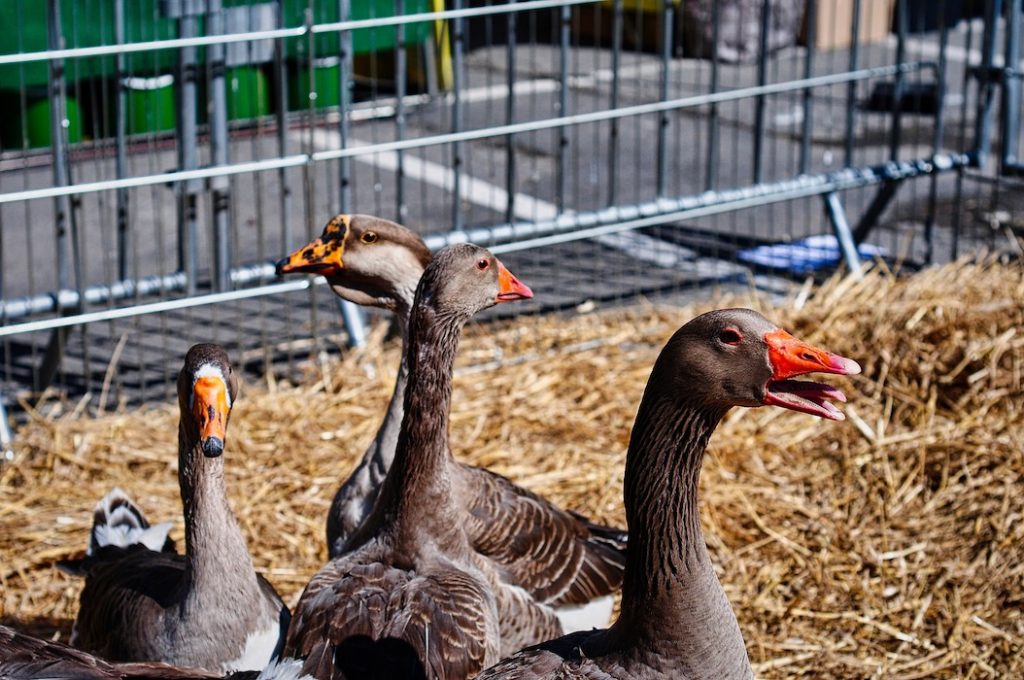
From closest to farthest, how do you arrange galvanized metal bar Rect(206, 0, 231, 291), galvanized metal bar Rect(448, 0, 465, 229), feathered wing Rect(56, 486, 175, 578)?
feathered wing Rect(56, 486, 175, 578) → galvanized metal bar Rect(206, 0, 231, 291) → galvanized metal bar Rect(448, 0, 465, 229)

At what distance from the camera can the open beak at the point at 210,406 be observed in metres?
3.58

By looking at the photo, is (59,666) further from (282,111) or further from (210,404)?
(282,111)

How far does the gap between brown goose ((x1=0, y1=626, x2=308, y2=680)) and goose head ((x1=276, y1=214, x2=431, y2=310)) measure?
153 cm

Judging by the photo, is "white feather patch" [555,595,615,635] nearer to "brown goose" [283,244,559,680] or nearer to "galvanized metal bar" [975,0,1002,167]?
"brown goose" [283,244,559,680]

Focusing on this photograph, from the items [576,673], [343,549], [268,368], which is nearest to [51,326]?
[268,368]

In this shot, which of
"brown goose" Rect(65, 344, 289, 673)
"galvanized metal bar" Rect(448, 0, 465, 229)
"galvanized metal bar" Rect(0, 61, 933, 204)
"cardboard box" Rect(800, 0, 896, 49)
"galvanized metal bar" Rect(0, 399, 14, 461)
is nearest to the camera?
"brown goose" Rect(65, 344, 289, 673)

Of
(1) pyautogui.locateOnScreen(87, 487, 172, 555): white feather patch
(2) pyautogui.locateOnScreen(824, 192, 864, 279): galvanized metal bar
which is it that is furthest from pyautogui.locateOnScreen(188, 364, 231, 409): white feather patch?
(2) pyautogui.locateOnScreen(824, 192, 864, 279): galvanized metal bar

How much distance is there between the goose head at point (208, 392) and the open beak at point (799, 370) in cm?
147

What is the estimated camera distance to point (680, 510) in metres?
3.12

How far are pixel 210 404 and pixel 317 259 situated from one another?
968 mm

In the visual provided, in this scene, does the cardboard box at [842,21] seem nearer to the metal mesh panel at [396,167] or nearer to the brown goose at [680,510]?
the metal mesh panel at [396,167]

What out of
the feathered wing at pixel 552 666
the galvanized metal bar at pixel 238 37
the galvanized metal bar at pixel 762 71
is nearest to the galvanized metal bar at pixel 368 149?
the galvanized metal bar at pixel 762 71

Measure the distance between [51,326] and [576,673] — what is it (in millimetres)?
3154

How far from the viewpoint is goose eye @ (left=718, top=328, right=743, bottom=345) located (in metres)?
2.94
